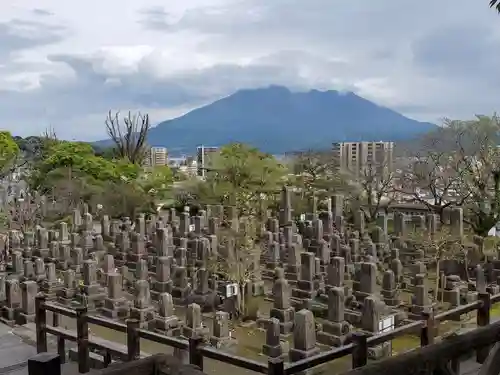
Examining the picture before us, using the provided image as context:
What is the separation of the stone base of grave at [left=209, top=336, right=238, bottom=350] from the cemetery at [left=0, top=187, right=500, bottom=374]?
0.07 feet

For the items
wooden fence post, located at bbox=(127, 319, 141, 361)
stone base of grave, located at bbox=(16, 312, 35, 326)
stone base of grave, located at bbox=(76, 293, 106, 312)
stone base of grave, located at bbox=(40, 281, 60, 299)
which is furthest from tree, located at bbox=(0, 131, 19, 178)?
wooden fence post, located at bbox=(127, 319, 141, 361)

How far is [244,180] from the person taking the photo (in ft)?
88.5

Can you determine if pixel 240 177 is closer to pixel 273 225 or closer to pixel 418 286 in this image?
pixel 273 225

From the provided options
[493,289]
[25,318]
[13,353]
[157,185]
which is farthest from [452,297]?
[157,185]

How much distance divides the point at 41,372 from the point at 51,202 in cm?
2917

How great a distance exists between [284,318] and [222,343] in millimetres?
1711

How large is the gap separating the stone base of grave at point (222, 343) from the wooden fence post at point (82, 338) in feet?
12.0

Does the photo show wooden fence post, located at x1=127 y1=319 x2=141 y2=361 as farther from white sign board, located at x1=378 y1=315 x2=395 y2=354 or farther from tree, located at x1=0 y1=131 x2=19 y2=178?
tree, located at x1=0 y1=131 x2=19 y2=178

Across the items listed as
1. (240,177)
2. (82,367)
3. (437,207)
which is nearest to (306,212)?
(240,177)

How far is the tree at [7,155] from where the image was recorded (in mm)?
35219

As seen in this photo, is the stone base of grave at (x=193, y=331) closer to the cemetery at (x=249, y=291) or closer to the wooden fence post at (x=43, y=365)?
the cemetery at (x=249, y=291)

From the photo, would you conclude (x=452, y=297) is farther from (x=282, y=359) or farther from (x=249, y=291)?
(x=282, y=359)

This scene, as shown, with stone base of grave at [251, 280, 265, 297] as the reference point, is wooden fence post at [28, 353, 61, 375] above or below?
above

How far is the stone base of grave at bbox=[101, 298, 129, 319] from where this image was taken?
13.6 meters
